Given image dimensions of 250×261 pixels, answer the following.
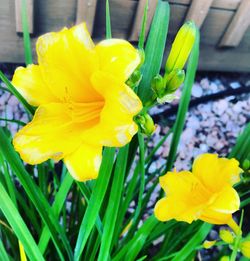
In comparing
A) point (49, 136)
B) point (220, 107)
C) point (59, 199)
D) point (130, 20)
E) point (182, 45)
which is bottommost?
point (220, 107)

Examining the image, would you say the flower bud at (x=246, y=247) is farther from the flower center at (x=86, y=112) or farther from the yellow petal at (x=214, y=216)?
Answer: the flower center at (x=86, y=112)

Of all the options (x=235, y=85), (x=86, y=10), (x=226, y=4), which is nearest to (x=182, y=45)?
(x=86, y=10)

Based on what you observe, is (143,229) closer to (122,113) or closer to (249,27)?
(122,113)

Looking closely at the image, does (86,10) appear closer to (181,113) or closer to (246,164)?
(181,113)

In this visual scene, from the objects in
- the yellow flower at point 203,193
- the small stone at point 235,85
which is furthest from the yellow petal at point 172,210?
the small stone at point 235,85

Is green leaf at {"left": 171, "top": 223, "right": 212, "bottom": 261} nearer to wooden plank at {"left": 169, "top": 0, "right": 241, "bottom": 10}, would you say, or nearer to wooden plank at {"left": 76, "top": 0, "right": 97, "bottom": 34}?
wooden plank at {"left": 76, "top": 0, "right": 97, "bottom": 34}
